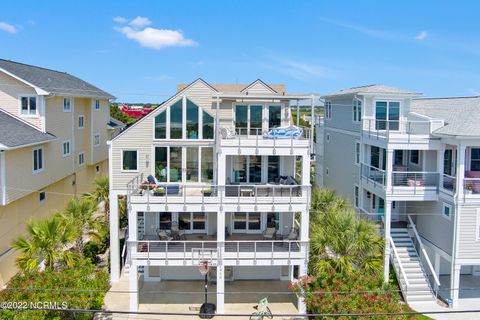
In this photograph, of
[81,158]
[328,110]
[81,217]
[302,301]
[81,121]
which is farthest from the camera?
[81,158]

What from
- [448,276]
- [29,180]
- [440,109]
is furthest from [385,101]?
[29,180]

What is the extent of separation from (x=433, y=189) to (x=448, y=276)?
5542 mm

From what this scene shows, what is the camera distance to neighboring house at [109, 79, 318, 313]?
20.9 metres

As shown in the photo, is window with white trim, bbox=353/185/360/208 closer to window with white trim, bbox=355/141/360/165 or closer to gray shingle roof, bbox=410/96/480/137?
window with white trim, bbox=355/141/360/165

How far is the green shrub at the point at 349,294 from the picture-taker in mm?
16328

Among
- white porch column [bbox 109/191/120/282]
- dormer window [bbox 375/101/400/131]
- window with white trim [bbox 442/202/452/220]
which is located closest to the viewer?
window with white trim [bbox 442/202/452/220]

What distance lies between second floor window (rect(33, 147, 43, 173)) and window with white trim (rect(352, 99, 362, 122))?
20.0 metres

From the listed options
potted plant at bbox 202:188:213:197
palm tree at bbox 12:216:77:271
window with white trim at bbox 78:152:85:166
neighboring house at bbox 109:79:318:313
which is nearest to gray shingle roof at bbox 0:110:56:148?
neighboring house at bbox 109:79:318:313

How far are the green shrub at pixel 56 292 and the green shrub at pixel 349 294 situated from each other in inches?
335

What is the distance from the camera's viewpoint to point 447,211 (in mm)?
22062

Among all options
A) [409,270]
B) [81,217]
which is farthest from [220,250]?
[409,270]

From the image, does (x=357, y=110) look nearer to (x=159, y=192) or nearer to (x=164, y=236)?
(x=159, y=192)

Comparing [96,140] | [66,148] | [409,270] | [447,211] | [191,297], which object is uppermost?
[96,140]

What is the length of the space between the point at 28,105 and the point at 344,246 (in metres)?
20.9
